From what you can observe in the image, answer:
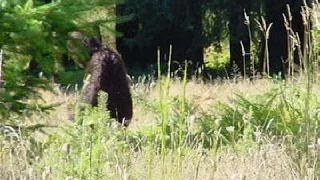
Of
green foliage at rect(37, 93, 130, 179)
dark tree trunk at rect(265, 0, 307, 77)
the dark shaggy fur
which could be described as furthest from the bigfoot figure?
dark tree trunk at rect(265, 0, 307, 77)

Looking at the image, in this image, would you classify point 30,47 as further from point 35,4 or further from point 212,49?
point 212,49

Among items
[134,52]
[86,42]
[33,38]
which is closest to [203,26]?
[134,52]

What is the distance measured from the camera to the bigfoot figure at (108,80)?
26.8 ft

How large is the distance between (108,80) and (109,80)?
2cm

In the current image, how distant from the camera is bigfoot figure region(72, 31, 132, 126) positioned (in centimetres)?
816

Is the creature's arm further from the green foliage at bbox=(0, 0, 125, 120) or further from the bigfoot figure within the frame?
the green foliage at bbox=(0, 0, 125, 120)

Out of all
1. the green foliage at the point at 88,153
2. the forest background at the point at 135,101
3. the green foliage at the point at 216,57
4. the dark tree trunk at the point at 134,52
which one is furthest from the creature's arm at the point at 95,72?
the green foliage at the point at 216,57

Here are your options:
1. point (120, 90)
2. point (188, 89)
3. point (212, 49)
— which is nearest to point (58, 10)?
point (120, 90)

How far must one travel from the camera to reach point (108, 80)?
Answer: 326 inches

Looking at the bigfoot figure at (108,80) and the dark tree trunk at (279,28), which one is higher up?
the dark tree trunk at (279,28)

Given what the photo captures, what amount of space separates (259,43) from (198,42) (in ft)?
7.23

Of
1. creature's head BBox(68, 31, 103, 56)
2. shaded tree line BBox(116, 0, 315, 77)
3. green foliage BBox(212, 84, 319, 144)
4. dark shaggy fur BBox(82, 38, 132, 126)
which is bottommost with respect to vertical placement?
green foliage BBox(212, 84, 319, 144)

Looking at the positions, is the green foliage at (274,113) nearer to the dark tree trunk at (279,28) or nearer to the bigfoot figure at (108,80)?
the bigfoot figure at (108,80)

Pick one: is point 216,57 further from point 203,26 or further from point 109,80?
point 109,80
